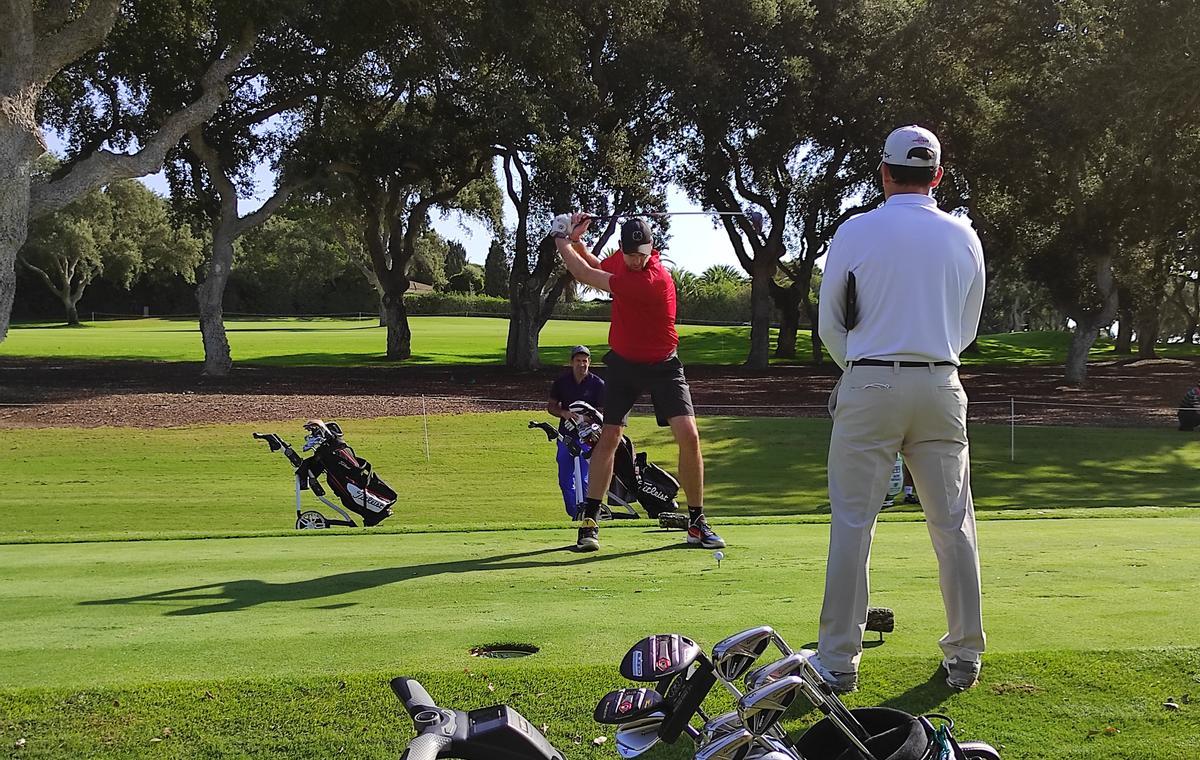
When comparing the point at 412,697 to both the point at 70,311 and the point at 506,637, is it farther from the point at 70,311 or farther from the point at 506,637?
the point at 70,311

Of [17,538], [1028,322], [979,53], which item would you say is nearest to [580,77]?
[979,53]

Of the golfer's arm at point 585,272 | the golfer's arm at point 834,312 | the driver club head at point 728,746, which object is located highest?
the golfer's arm at point 585,272

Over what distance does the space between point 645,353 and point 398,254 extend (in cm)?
4013

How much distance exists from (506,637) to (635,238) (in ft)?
10.6

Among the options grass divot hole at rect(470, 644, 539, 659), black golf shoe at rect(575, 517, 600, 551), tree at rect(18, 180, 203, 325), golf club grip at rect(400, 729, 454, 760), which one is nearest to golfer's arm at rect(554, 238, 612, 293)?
black golf shoe at rect(575, 517, 600, 551)

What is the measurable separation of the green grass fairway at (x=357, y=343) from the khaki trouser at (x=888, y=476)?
4363 centimetres

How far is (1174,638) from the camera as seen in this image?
16.0 ft

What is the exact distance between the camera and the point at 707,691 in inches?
105

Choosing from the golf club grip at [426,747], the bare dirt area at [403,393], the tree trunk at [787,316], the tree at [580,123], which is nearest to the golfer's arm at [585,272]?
the golf club grip at [426,747]

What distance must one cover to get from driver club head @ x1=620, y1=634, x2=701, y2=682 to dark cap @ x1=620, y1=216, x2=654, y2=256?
496cm

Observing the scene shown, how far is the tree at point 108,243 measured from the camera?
7225 centimetres

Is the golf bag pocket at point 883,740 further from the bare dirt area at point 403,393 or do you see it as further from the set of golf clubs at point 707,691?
the bare dirt area at point 403,393

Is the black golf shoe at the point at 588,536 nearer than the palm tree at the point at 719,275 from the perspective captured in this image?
Yes

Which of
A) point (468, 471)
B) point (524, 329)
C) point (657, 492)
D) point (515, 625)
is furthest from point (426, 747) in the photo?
point (524, 329)
